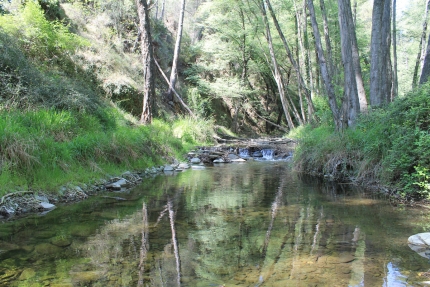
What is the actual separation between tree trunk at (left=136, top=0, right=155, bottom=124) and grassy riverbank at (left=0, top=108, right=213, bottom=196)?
57.2 inches

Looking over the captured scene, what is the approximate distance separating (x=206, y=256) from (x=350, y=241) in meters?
1.68

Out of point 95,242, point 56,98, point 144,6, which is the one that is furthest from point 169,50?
point 95,242

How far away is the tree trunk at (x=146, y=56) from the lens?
446 inches

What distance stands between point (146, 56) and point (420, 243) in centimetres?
1017

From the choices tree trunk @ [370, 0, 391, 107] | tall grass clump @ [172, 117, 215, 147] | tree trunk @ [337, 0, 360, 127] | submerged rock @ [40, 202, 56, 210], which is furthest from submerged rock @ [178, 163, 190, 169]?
tree trunk @ [370, 0, 391, 107]

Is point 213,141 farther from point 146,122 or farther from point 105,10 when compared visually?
point 105,10

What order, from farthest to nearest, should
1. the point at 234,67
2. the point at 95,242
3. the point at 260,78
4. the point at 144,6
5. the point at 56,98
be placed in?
the point at 260,78, the point at 234,67, the point at 144,6, the point at 56,98, the point at 95,242

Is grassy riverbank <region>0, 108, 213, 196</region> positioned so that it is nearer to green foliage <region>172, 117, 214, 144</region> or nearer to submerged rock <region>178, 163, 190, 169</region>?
submerged rock <region>178, 163, 190, 169</region>

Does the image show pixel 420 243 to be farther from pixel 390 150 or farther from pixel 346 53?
pixel 346 53

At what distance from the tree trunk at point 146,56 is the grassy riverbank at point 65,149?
1452 millimetres

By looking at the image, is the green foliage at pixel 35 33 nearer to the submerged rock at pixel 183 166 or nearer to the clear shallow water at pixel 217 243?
the submerged rock at pixel 183 166

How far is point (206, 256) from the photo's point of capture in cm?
328

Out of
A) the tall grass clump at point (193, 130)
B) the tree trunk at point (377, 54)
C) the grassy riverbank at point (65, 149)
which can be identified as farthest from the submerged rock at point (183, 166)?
the tree trunk at point (377, 54)

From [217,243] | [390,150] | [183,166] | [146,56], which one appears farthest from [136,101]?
[217,243]
